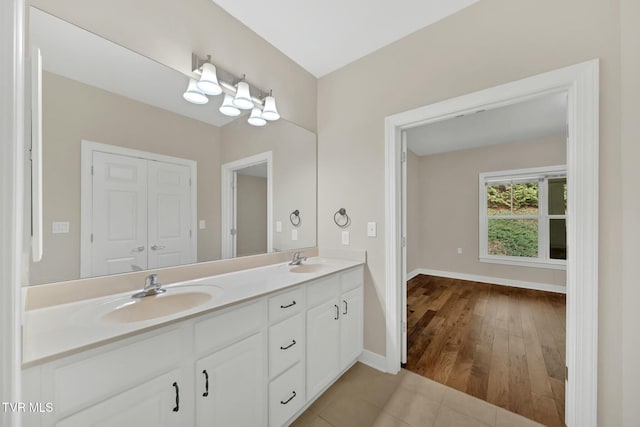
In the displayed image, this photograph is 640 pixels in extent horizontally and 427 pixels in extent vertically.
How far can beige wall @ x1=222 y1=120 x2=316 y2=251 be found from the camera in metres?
1.87

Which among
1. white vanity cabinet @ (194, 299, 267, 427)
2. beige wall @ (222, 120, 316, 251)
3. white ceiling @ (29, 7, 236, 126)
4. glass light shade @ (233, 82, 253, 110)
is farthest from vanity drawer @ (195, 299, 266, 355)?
glass light shade @ (233, 82, 253, 110)

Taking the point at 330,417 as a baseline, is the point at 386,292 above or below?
above

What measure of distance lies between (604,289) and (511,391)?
39.5 inches

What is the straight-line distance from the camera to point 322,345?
159 cm

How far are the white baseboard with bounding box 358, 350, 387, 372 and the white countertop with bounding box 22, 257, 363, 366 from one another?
0.98m

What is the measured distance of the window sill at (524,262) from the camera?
3.83 metres

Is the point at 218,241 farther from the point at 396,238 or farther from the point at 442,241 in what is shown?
the point at 442,241

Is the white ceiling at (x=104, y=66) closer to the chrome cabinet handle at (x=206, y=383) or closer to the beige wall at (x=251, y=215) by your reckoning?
the beige wall at (x=251, y=215)

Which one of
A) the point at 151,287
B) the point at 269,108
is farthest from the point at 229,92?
the point at 151,287

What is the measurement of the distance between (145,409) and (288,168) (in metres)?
1.74

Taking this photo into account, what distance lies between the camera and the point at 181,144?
4.80 ft

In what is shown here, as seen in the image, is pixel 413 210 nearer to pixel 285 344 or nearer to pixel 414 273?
pixel 414 273

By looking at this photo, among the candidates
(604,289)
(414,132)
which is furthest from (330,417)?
(414,132)

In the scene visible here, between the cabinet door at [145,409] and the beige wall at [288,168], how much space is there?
1236 mm
